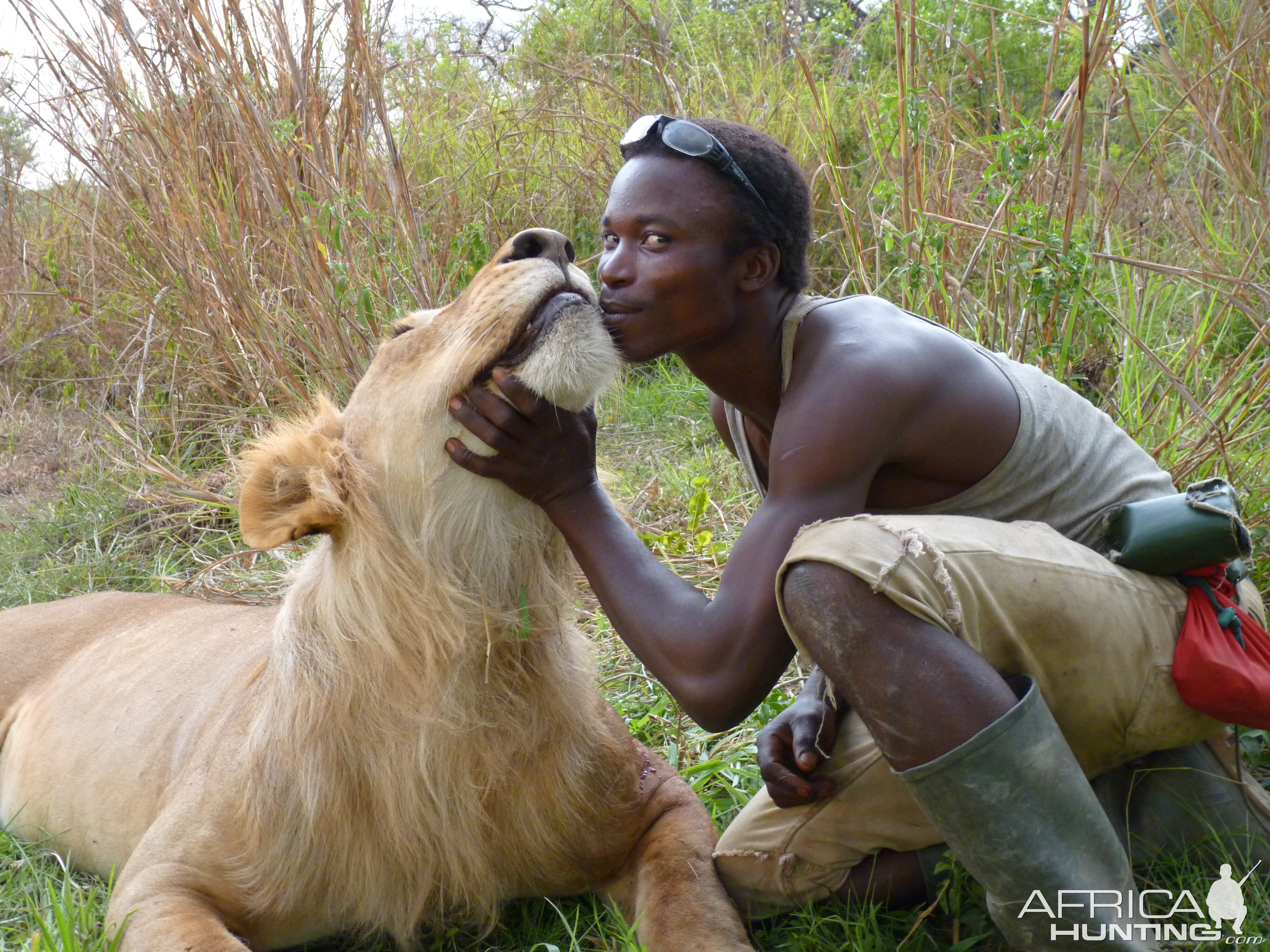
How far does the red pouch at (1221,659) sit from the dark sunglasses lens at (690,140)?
1.24 metres

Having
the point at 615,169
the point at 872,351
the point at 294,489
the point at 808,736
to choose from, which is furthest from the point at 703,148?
the point at 615,169

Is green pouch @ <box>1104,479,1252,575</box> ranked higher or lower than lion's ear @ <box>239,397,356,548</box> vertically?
lower

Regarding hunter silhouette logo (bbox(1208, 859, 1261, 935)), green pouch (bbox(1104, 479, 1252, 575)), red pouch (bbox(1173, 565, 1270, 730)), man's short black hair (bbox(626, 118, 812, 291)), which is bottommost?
hunter silhouette logo (bbox(1208, 859, 1261, 935))

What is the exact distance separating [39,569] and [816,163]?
4122 millimetres

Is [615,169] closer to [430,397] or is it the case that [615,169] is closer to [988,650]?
[430,397]

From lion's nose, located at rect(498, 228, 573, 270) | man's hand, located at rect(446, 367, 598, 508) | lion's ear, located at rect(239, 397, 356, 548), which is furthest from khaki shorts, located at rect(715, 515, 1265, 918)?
lion's ear, located at rect(239, 397, 356, 548)

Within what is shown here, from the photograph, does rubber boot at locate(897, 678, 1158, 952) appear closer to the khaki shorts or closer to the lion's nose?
the khaki shorts

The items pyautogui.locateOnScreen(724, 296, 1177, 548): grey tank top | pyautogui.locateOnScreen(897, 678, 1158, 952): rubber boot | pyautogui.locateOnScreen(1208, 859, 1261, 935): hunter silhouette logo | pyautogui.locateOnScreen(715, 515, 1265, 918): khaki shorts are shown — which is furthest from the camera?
pyautogui.locateOnScreen(724, 296, 1177, 548): grey tank top

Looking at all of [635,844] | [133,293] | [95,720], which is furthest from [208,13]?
[635,844]

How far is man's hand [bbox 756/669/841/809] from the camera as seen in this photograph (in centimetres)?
255

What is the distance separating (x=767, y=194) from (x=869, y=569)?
90cm

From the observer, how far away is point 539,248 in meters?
2.40

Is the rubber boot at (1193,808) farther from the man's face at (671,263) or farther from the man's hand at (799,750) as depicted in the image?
the man's face at (671,263)

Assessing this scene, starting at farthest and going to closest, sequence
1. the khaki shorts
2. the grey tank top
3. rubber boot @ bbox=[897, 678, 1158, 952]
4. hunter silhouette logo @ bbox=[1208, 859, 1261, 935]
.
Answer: the grey tank top
hunter silhouette logo @ bbox=[1208, 859, 1261, 935]
the khaki shorts
rubber boot @ bbox=[897, 678, 1158, 952]
